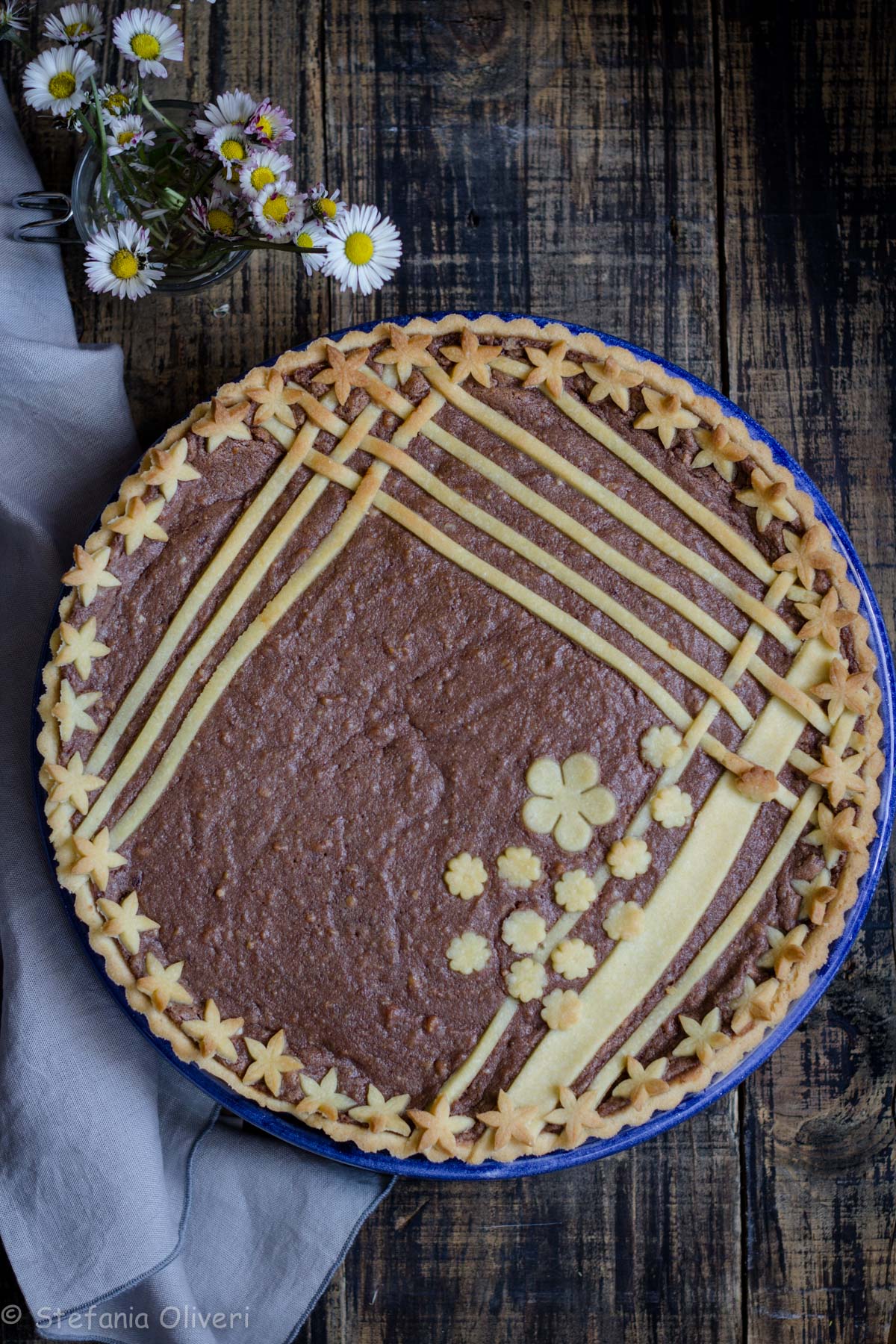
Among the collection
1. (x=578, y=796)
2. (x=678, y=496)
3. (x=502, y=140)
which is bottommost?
(x=578, y=796)

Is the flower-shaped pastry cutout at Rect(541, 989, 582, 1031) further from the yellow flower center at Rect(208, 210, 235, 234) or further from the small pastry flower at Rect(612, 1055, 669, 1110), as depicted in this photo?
the yellow flower center at Rect(208, 210, 235, 234)

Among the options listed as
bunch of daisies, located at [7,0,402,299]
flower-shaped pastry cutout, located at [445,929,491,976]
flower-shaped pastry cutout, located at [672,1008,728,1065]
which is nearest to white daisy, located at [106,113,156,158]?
bunch of daisies, located at [7,0,402,299]

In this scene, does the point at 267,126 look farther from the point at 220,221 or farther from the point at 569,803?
the point at 569,803

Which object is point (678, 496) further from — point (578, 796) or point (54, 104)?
point (54, 104)

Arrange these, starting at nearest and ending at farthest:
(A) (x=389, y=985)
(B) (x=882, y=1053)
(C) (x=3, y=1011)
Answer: (A) (x=389, y=985) < (C) (x=3, y=1011) < (B) (x=882, y=1053)

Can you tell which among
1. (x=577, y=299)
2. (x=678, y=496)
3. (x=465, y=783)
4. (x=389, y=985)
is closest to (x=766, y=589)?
(x=678, y=496)

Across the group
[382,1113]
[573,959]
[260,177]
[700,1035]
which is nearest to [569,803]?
[573,959]

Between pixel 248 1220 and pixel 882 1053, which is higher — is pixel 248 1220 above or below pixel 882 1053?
below
